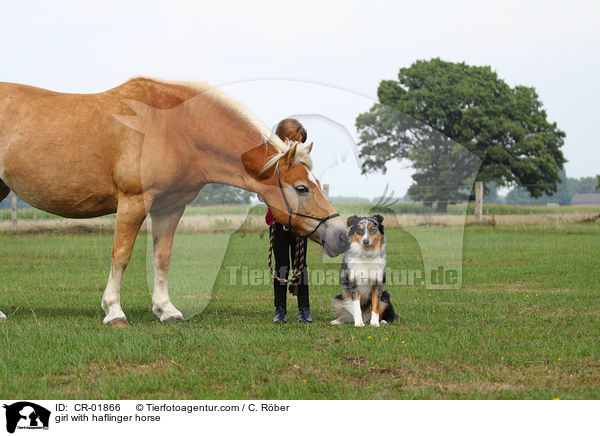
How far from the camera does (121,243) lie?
6.40 meters

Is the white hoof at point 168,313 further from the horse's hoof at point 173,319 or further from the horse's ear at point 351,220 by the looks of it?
the horse's ear at point 351,220

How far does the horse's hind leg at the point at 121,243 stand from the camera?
6.34m

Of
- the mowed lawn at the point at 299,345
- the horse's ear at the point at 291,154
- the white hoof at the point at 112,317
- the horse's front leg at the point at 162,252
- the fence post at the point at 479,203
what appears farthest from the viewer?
the fence post at the point at 479,203

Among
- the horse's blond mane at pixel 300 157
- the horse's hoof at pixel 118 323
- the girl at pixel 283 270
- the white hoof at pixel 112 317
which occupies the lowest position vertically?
the horse's hoof at pixel 118 323

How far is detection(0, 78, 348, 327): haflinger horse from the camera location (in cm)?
614

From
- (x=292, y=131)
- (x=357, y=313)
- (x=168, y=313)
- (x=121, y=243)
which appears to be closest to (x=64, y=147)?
(x=121, y=243)

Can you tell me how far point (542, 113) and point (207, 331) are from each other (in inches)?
1708

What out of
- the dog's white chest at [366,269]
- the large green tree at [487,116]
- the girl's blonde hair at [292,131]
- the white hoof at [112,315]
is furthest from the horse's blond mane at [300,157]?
the large green tree at [487,116]

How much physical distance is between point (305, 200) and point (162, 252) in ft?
6.53

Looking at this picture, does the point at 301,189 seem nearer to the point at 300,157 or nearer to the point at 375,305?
the point at 300,157

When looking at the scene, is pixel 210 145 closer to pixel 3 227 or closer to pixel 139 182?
pixel 139 182

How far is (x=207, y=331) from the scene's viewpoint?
6090 mm

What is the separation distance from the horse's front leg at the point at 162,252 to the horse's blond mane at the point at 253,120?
1371mm
